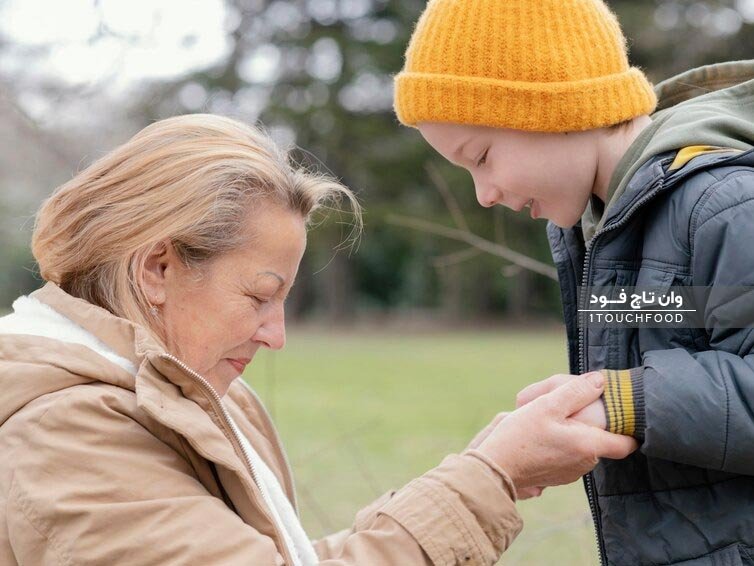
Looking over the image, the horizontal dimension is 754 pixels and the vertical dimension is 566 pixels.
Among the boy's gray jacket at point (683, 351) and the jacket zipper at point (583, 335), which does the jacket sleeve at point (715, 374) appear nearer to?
the boy's gray jacket at point (683, 351)

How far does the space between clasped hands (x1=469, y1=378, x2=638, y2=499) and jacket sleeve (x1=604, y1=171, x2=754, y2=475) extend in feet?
0.24

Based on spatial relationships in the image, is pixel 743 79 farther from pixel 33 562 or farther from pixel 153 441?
pixel 33 562

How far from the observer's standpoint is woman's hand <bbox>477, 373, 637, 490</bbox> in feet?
6.52

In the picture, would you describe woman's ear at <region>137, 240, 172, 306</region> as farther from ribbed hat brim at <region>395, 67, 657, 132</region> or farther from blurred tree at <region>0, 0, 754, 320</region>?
blurred tree at <region>0, 0, 754, 320</region>

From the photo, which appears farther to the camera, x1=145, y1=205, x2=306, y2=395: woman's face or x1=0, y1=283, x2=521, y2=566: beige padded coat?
x1=145, y1=205, x2=306, y2=395: woman's face

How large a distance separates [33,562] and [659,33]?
19220mm

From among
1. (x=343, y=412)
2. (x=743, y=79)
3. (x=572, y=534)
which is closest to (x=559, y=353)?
(x=343, y=412)

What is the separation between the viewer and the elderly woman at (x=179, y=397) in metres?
1.74

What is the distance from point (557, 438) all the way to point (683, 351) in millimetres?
323

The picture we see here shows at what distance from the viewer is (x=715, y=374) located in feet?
6.28

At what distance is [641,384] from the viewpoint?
1.99 metres

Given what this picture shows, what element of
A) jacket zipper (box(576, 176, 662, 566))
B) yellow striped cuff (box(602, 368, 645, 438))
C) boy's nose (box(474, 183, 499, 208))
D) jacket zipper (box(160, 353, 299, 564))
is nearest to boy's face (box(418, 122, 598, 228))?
boy's nose (box(474, 183, 499, 208))

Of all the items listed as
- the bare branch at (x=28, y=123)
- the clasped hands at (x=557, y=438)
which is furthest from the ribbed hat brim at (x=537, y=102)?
the bare branch at (x=28, y=123)

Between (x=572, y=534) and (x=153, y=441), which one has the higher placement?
Answer: (x=153, y=441)
